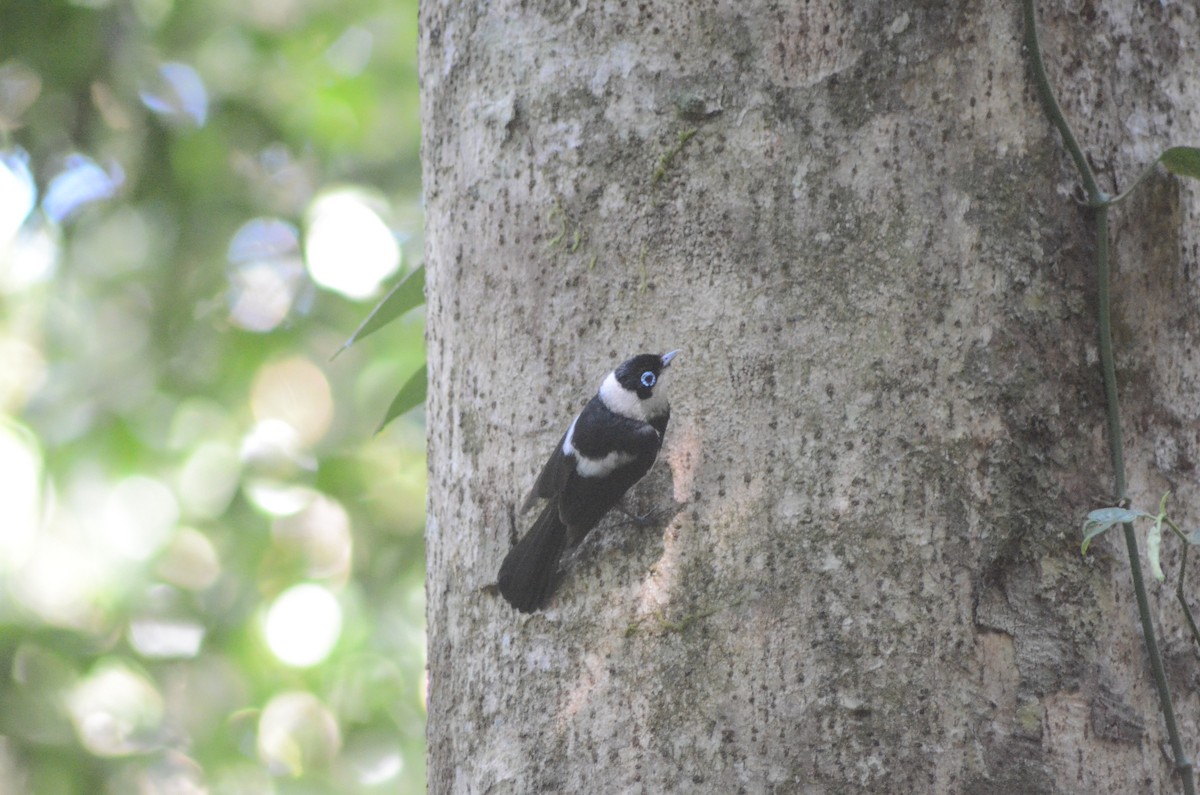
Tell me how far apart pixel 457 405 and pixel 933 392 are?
2.23ft

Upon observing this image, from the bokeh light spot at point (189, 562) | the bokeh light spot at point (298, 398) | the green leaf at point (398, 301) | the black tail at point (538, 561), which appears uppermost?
the bokeh light spot at point (298, 398)

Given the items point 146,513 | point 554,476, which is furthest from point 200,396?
point 554,476

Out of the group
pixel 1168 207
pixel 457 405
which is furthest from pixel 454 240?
pixel 1168 207

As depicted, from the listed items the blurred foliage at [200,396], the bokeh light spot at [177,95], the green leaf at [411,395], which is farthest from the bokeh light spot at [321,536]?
the green leaf at [411,395]

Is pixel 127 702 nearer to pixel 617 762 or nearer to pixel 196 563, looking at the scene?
pixel 196 563

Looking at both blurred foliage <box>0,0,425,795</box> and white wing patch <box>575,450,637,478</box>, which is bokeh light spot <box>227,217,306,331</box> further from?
white wing patch <box>575,450,637,478</box>

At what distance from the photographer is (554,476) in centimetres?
155

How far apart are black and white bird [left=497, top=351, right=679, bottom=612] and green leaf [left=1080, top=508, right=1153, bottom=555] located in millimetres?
532

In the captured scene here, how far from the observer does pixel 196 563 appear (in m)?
7.45

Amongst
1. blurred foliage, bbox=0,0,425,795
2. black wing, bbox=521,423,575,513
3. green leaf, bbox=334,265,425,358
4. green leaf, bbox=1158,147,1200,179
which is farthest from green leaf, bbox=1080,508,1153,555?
blurred foliage, bbox=0,0,425,795

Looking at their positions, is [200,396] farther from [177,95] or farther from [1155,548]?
[1155,548]

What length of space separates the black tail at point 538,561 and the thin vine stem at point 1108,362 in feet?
2.33

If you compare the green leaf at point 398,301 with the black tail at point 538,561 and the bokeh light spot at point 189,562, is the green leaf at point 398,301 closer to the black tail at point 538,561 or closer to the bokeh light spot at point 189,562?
the black tail at point 538,561

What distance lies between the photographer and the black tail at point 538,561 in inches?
58.6
